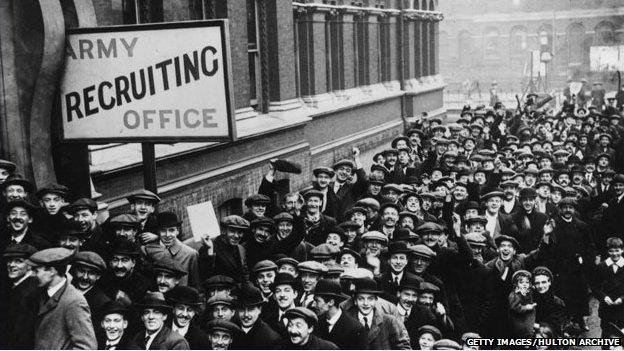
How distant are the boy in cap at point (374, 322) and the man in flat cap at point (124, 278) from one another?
166 centimetres

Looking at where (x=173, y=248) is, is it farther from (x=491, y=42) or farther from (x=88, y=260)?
(x=491, y=42)

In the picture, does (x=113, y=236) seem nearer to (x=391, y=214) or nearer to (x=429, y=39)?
(x=391, y=214)

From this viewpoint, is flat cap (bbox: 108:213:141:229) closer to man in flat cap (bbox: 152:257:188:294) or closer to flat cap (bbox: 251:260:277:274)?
man in flat cap (bbox: 152:257:188:294)

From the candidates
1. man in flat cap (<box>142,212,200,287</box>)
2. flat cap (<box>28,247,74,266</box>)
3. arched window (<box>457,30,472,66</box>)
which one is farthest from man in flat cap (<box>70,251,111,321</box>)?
arched window (<box>457,30,472,66</box>)

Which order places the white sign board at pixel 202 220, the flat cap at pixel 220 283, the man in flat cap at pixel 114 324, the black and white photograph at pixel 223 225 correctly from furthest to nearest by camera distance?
the white sign board at pixel 202 220 → the flat cap at pixel 220 283 → the black and white photograph at pixel 223 225 → the man in flat cap at pixel 114 324

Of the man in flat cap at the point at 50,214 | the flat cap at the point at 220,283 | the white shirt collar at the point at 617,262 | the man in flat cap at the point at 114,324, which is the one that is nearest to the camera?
the man in flat cap at the point at 114,324

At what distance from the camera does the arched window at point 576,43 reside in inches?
2192

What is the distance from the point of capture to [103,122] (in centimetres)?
711

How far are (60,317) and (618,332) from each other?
19.4ft

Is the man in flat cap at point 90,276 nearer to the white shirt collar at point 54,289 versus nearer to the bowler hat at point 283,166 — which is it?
the white shirt collar at point 54,289

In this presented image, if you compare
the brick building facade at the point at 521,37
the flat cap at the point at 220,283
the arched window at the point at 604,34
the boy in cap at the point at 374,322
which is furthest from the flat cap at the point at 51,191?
the arched window at the point at 604,34

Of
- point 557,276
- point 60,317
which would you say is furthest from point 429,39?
point 60,317

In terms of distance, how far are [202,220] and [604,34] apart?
52826mm

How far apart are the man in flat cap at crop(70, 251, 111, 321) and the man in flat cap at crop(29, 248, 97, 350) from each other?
0.36 m
